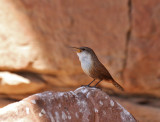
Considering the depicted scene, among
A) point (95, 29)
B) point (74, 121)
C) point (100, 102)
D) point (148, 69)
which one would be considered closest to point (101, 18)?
point (95, 29)

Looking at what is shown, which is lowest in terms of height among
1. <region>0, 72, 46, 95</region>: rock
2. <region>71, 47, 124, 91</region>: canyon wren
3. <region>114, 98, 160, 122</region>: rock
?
<region>114, 98, 160, 122</region>: rock

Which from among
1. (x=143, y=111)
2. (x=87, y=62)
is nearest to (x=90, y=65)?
(x=87, y=62)

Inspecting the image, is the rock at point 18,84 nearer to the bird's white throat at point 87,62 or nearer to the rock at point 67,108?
the bird's white throat at point 87,62

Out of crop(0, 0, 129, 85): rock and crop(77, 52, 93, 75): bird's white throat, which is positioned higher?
crop(0, 0, 129, 85): rock

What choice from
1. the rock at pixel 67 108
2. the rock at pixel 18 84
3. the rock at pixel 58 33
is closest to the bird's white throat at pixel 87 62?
the rock at pixel 67 108

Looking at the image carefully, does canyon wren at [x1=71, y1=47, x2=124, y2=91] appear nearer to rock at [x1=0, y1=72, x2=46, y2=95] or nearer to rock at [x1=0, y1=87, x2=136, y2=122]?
rock at [x1=0, y1=87, x2=136, y2=122]

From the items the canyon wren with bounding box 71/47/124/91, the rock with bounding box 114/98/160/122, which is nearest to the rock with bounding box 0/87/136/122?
the canyon wren with bounding box 71/47/124/91
